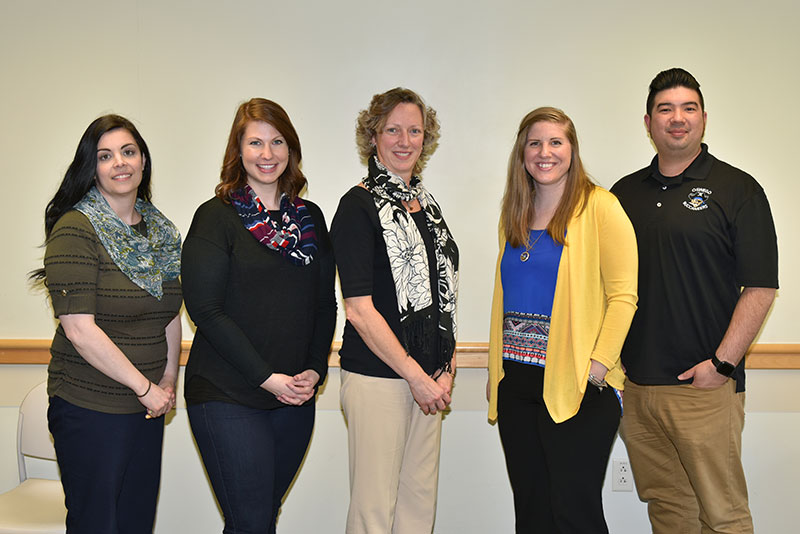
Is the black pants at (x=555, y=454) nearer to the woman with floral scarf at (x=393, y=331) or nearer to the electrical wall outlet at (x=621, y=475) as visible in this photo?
the woman with floral scarf at (x=393, y=331)

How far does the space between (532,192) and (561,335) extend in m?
0.52

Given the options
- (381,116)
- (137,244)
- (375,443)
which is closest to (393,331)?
(375,443)

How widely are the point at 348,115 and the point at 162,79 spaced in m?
0.81

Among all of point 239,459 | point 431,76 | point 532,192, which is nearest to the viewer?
point 239,459

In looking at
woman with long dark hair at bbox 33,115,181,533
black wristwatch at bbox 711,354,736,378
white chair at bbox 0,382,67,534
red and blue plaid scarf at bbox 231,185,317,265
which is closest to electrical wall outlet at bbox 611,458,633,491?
black wristwatch at bbox 711,354,736,378

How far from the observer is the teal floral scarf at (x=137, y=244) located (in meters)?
1.77

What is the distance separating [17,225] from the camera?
269 centimetres

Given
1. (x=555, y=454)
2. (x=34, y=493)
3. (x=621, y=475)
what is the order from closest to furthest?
(x=555, y=454), (x=34, y=493), (x=621, y=475)

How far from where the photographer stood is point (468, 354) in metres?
2.67

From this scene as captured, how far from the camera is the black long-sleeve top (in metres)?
1.71

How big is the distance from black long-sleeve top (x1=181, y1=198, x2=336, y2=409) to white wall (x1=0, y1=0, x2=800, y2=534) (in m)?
0.92

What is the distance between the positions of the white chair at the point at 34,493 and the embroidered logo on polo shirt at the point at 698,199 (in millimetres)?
2366

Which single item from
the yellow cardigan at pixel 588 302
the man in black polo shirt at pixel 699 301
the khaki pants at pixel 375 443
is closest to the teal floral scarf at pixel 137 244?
the khaki pants at pixel 375 443

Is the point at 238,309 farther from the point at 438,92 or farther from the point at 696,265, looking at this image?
the point at 696,265
